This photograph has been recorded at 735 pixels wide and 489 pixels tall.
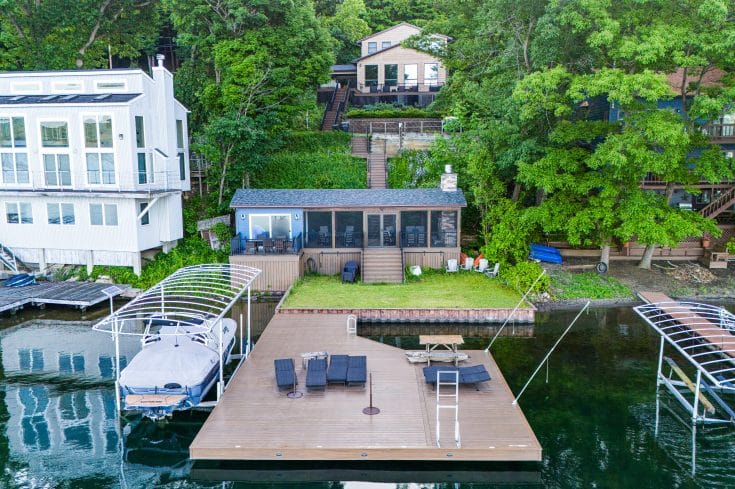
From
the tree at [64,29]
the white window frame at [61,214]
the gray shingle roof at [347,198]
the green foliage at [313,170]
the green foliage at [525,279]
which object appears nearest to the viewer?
the green foliage at [525,279]

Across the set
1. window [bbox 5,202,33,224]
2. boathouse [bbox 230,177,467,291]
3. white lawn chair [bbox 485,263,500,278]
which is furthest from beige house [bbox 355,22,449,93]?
window [bbox 5,202,33,224]

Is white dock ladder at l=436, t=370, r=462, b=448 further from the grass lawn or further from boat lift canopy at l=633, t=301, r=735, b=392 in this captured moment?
the grass lawn

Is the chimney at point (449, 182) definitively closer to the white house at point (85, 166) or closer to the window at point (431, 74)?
the white house at point (85, 166)

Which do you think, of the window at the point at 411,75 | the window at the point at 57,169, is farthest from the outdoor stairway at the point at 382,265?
the window at the point at 411,75

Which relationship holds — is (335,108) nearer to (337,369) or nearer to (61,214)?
(61,214)

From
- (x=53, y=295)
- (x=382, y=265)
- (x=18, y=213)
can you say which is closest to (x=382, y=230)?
(x=382, y=265)

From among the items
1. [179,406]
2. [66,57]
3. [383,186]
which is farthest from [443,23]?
[179,406]
